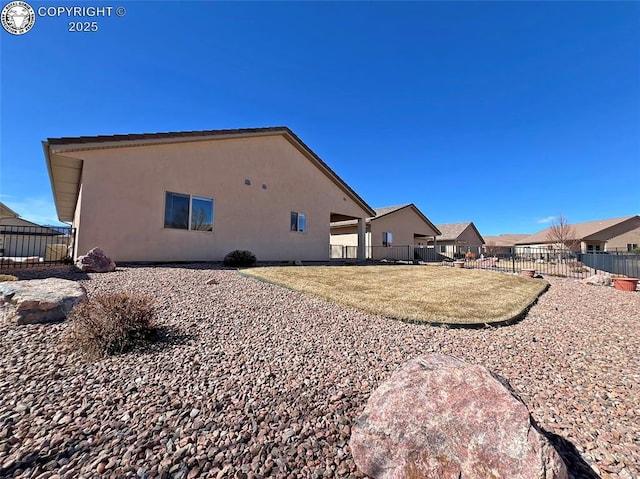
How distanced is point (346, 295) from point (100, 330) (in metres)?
4.52

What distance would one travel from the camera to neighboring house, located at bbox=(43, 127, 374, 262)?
8.26 metres

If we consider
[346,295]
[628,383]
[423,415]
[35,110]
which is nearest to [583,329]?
[628,383]

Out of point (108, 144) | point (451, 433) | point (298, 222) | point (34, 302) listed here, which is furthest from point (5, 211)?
point (451, 433)

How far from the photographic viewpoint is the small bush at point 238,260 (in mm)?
9758

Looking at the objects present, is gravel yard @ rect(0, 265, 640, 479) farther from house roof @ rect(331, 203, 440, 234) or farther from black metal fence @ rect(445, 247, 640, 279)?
house roof @ rect(331, 203, 440, 234)

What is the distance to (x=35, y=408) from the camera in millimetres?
2062

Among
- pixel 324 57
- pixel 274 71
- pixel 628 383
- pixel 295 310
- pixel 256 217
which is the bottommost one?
pixel 628 383

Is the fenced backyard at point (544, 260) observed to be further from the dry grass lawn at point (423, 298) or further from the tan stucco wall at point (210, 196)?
the tan stucco wall at point (210, 196)

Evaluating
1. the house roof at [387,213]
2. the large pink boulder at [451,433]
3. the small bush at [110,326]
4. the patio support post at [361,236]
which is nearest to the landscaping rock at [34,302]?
the small bush at [110,326]

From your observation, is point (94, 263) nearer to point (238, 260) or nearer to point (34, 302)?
point (34, 302)

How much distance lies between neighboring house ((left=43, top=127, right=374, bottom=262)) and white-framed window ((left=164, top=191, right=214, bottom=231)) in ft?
0.12

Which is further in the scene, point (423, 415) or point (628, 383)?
point (628, 383)

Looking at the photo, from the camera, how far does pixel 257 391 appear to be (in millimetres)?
2385

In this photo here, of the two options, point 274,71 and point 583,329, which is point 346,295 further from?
point 274,71
